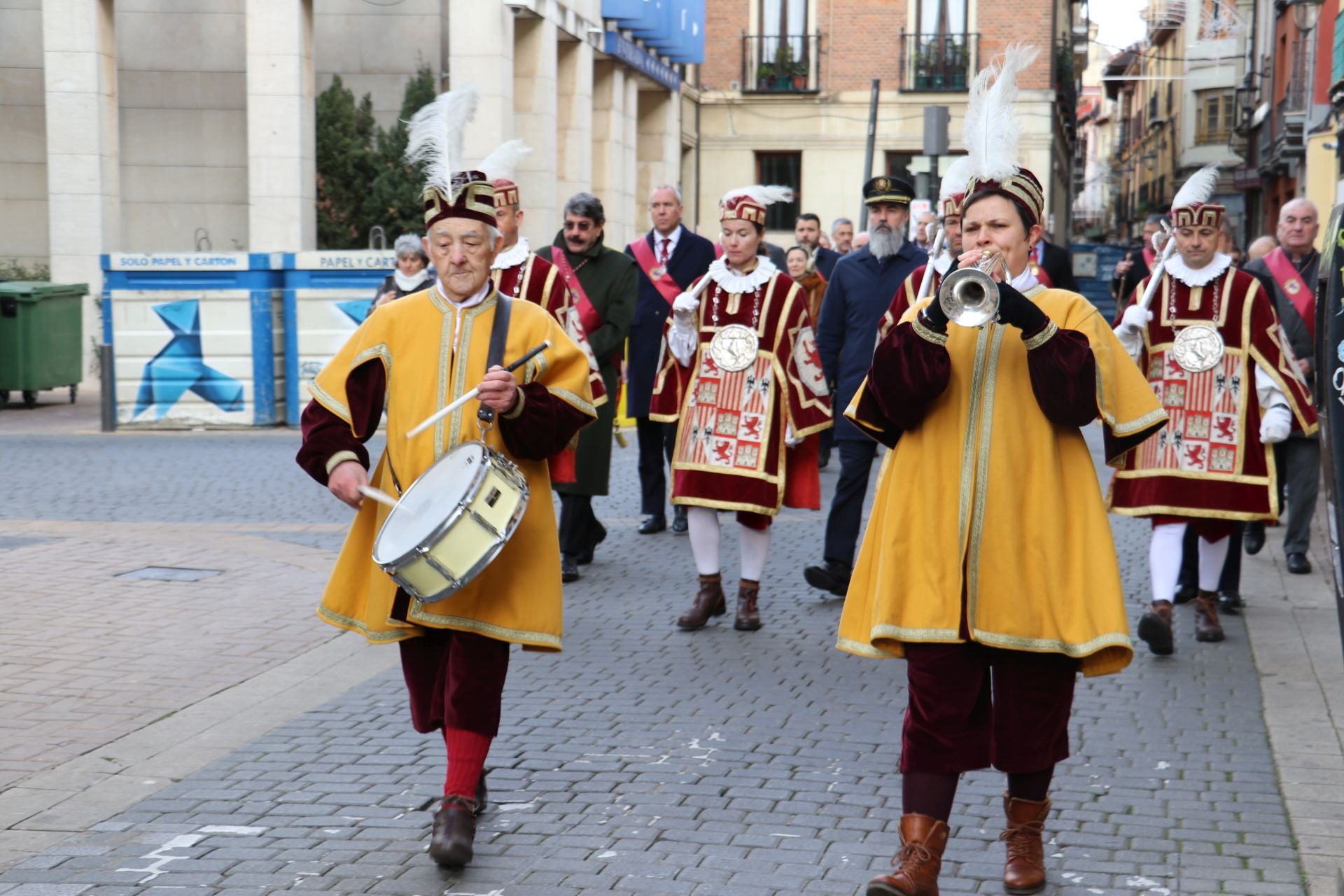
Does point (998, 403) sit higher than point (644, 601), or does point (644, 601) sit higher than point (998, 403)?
point (998, 403)

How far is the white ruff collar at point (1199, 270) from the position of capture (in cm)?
759

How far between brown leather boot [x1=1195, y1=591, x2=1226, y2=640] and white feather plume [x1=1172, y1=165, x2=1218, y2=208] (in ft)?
5.77

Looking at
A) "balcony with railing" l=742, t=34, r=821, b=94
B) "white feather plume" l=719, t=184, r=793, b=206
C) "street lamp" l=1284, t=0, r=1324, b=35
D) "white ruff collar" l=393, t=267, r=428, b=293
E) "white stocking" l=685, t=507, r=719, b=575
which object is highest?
"balcony with railing" l=742, t=34, r=821, b=94

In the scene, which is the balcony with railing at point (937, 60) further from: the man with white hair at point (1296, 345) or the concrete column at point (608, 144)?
the man with white hair at point (1296, 345)

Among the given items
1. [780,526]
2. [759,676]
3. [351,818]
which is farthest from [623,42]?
[351,818]

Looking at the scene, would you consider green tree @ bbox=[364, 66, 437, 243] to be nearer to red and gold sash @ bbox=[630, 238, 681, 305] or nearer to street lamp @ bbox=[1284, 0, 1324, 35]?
street lamp @ bbox=[1284, 0, 1324, 35]

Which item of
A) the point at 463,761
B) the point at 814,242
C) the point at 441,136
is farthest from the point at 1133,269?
the point at 463,761

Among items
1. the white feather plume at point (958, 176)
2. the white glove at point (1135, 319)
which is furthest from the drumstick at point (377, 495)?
the white glove at point (1135, 319)

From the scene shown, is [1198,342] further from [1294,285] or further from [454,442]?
[454,442]

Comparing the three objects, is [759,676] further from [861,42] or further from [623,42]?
[861,42]

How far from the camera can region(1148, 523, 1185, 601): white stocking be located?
743 centimetres

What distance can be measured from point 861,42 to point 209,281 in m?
25.9

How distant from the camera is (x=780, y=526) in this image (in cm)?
1120

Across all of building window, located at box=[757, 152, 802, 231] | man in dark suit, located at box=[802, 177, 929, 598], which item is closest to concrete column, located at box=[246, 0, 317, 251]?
man in dark suit, located at box=[802, 177, 929, 598]
